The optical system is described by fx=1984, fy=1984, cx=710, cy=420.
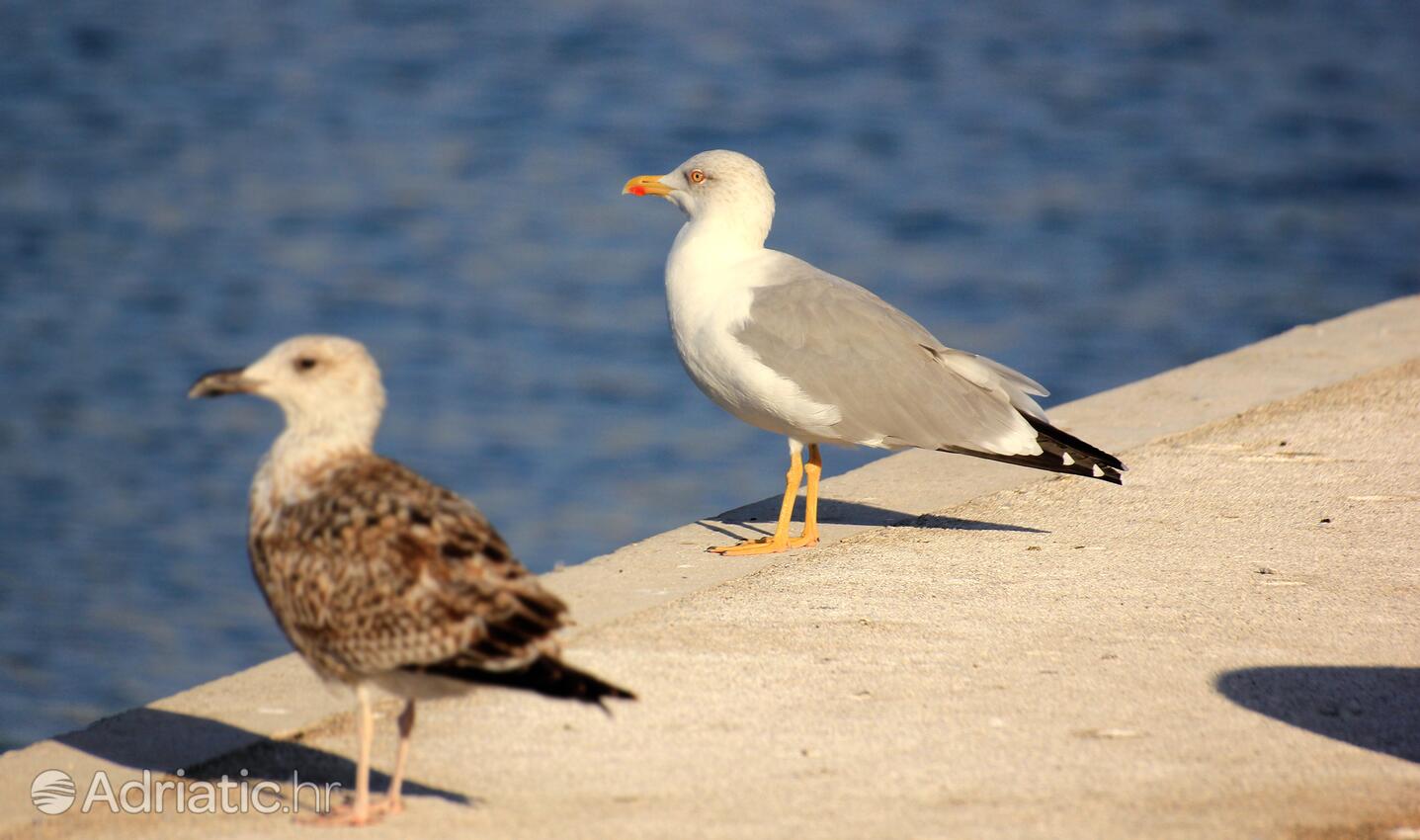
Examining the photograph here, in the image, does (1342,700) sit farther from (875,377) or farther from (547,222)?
(547,222)

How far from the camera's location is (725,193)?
23.2 feet

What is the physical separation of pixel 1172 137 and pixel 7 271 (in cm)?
1514

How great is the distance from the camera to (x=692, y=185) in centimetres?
720

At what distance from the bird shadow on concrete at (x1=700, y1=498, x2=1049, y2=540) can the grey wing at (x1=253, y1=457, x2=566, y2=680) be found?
2.60 meters

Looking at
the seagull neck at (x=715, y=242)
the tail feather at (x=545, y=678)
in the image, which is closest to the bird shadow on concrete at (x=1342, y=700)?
the tail feather at (x=545, y=678)

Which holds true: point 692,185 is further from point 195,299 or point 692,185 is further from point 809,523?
point 195,299

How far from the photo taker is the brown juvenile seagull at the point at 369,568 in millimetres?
4105

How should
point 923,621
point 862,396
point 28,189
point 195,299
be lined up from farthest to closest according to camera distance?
point 28,189 → point 195,299 → point 862,396 → point 923,621

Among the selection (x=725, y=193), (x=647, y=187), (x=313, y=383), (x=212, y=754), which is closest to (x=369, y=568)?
(x=313, y=383)

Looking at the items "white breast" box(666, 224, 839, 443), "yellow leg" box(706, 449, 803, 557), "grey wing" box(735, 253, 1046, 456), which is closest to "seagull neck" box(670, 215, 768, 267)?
"white breast" box(666, 224, 839, 443)

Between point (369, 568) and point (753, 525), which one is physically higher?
point (753, 525)

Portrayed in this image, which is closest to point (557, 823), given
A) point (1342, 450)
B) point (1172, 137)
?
point (1342, 450)

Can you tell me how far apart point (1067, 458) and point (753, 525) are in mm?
1203

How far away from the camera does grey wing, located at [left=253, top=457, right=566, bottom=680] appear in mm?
4109
